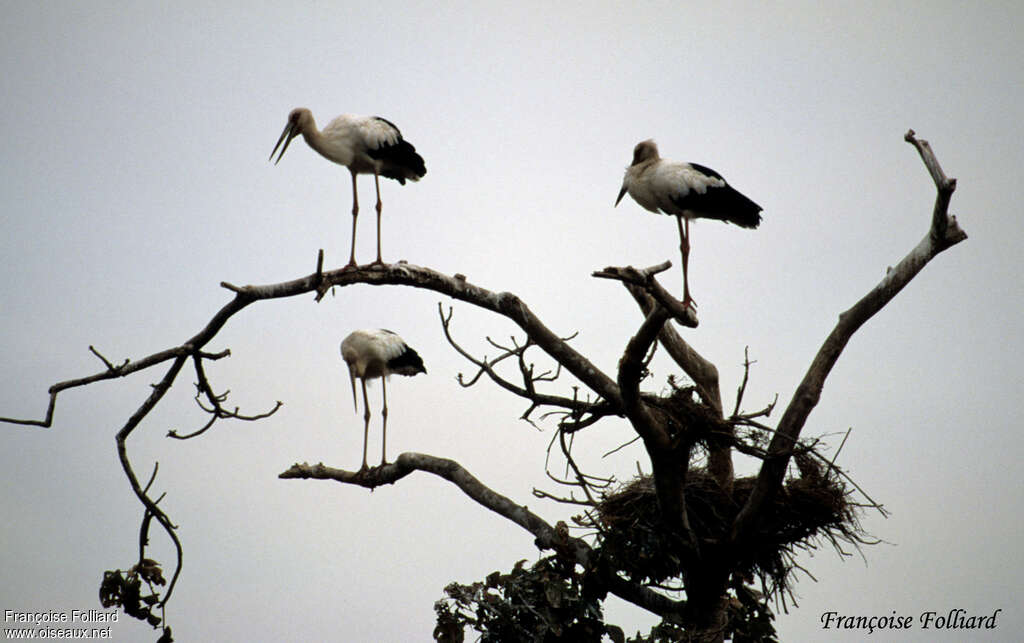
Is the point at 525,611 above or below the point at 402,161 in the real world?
below

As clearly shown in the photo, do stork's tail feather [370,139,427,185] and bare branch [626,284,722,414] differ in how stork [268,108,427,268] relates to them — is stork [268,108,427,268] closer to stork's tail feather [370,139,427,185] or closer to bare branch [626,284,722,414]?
stork's tail feather [370,139,427,185]

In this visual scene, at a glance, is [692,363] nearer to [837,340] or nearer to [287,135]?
[837,340]

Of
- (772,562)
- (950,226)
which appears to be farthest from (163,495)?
(950,226)

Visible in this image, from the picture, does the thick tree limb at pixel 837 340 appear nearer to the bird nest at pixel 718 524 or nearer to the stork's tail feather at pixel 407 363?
the bird nest at pixel 718 524

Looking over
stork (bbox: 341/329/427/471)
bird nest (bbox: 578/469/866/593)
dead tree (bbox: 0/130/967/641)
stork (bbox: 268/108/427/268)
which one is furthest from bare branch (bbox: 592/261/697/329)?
stork (bbox: 341/329/427/471)

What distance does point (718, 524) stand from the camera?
6.75m

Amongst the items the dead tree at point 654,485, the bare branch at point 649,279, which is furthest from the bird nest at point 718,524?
the bare branch at point 649,279

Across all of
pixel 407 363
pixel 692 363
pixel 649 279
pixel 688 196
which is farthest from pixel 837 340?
pixel 407 363

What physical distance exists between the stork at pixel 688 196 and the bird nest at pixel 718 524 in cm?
170

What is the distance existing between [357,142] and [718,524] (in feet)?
13.6

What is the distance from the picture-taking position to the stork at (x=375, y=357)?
9.42 m

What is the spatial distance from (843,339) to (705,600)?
1955 millimetres

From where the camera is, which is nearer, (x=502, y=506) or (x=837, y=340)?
(x=837, y=340)

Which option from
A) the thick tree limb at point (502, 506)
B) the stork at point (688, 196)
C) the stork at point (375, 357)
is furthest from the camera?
the stork at point (375, 357)
